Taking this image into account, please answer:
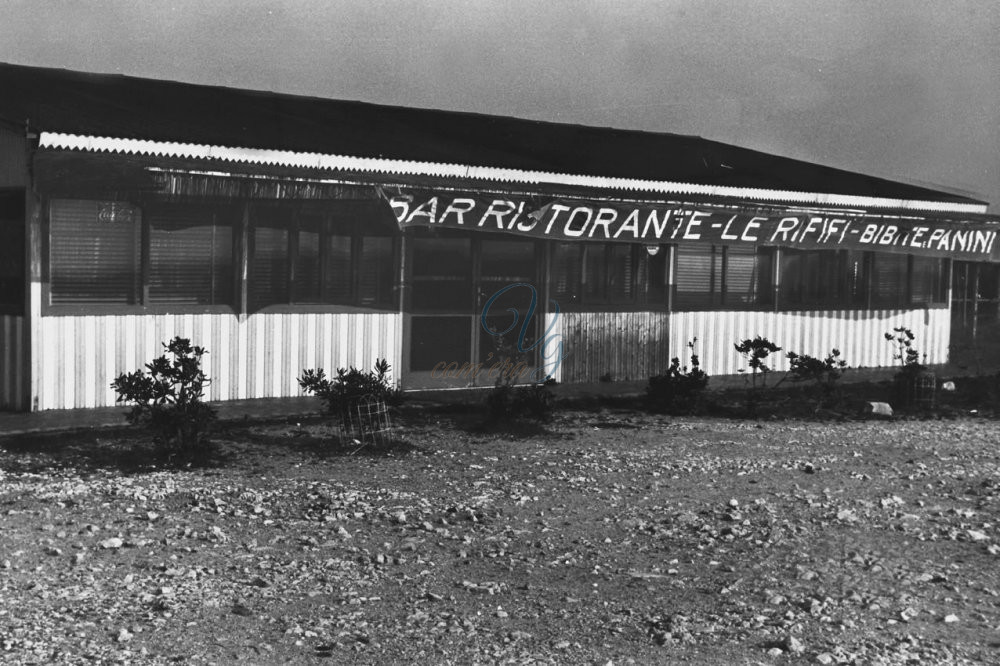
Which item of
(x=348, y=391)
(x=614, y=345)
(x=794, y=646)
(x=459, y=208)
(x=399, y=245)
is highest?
(x=459, y=208)

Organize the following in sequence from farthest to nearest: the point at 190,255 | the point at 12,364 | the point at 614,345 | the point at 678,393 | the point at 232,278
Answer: the point at 614,345 < the point at 678,393 < the point at 232,278 < the point at 190,255 < the point at 12,364

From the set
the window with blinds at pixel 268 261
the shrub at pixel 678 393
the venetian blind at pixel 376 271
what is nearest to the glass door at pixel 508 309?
the venetian blind at pixel 376 271

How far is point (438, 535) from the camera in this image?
23.2ft

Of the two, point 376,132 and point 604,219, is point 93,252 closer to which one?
point 376,132

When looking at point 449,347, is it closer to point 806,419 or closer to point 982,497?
point 806,419

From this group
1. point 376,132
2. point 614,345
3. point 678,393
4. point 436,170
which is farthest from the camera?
point 614,345

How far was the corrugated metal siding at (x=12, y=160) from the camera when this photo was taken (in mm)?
11320

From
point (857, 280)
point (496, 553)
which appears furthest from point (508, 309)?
point (496, 553)

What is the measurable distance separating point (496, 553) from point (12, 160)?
7.54 metres

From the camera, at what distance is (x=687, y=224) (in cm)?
1493

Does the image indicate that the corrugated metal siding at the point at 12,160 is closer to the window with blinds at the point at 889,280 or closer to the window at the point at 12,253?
the window at the point at 12,253

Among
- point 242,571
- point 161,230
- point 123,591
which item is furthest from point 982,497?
point 161,230

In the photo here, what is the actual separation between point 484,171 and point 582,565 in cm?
758

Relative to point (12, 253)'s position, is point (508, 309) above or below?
below
